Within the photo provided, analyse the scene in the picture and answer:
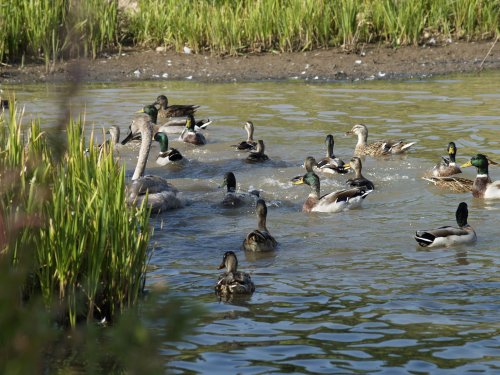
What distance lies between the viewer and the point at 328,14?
21.2 m

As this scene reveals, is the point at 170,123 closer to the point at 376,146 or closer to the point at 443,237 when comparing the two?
the point at 376,146

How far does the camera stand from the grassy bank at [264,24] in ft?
68.8

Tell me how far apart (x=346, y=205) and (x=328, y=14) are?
1039 centimetres

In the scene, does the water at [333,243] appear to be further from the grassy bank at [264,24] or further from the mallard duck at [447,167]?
the grassy bank at [264,24]

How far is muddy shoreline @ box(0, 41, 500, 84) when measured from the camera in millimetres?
20734

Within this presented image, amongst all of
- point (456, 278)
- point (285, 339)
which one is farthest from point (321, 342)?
point (456, 278)

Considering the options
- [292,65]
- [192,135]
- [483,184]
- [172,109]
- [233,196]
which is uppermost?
[292,65]

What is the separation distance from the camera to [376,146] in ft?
47.2

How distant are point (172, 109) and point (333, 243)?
829cm

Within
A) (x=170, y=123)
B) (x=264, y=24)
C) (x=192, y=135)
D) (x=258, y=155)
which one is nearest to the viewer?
(x=258, y=155)

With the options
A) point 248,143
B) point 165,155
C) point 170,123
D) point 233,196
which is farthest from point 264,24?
point 233,196

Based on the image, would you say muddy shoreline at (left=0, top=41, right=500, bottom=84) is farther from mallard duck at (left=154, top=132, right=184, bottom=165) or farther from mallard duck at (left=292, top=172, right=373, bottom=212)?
mallard duck at (left=292, top=172, right=373, bottom=212)

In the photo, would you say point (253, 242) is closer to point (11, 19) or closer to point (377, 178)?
point (377, 178)

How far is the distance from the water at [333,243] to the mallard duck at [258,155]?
0.15m
